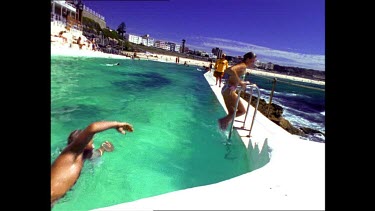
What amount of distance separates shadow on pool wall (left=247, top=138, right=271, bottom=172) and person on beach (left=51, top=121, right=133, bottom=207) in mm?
1060

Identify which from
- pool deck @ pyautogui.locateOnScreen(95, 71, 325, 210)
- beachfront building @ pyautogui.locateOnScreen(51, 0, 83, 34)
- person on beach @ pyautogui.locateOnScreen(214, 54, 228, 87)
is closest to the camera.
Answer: pool deck @ pyautogui.locateOnScreen(95, 71, 325, 210)

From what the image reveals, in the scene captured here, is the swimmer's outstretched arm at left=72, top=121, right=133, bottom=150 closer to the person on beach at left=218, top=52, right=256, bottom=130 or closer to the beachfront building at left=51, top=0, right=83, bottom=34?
the beachfront building at left=51, top=0, right=83, bottom=34

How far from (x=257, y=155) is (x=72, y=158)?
148 centimetres

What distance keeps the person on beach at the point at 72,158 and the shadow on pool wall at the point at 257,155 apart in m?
1.06

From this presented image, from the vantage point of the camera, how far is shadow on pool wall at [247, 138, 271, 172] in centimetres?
213

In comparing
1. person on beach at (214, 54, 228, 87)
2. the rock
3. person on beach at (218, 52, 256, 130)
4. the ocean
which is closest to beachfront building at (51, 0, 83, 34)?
the ocean

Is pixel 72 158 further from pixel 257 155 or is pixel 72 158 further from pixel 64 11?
pixel 257 155

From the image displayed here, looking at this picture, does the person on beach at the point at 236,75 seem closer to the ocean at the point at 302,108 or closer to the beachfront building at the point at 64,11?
the ocean at the point at 302,108

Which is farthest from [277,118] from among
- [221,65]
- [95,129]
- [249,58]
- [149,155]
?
[95,129]

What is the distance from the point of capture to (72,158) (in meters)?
1.83
